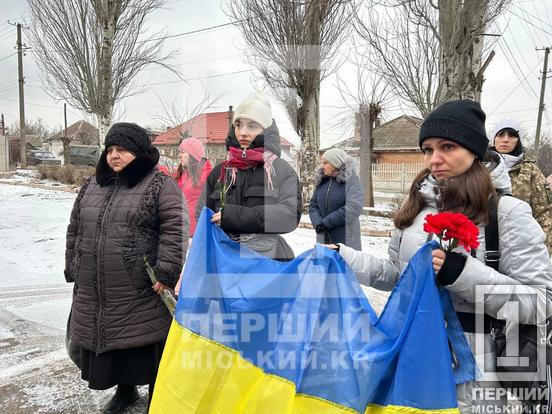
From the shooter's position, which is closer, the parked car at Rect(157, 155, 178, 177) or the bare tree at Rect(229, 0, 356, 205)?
the parked car at Rect(157, 155, 178, 177)

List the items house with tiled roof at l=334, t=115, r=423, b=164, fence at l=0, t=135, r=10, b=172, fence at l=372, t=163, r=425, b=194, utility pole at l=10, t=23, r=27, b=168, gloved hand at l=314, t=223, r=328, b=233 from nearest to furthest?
gloved hand at l=314, t=223, r=328, b=233, fence at l=372, t=163, r=425, b=194, fence at l=0, t=135, r=10, b=172, utility pole at l=10, t=23, r=27, b=168, house with tiled roof at l=334, t=115, r=423, b=164

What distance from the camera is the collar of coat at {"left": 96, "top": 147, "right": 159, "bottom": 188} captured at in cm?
260

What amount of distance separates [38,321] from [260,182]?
10.3 feet

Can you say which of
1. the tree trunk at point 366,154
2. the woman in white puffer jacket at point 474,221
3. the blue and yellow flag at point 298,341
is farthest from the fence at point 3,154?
the woman in white puffer jacket at point 474,221

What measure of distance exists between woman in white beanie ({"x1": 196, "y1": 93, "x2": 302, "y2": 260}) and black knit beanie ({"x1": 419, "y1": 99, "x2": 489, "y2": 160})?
1.08 metres

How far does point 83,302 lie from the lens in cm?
255

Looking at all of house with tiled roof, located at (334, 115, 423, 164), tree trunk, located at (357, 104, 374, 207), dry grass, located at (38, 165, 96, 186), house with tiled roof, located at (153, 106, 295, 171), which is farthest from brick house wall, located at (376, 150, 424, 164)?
dry grass, located at (38, 165, 96, 186)

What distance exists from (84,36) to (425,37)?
11.0 m

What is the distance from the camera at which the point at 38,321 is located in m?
4.25

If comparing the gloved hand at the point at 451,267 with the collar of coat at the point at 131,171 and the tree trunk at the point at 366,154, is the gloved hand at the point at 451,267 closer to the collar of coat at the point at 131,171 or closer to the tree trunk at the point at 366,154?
the collar of coat at the point at 131,171

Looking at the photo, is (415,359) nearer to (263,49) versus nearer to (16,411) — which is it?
(16,411)

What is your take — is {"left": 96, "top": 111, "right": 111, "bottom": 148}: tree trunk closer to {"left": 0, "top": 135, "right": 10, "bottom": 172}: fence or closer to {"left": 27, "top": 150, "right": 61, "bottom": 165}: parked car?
{"left": 0, "top": 135, "right": 10, "bottom": 172}: fence

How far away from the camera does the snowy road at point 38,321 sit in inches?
113

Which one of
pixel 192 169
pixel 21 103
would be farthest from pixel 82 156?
pixel 192 169
